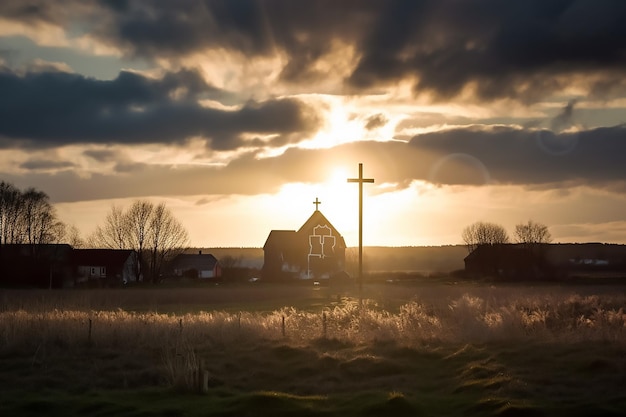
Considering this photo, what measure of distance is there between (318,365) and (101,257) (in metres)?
90.2

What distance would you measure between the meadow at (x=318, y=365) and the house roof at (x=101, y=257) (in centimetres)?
7426

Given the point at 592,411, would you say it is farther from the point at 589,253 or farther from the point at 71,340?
the point at 589,253

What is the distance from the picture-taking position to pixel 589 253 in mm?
134000

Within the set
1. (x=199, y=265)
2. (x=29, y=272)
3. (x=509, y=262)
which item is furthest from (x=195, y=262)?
(x=509, y=262)

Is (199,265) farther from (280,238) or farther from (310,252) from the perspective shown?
(310,252)

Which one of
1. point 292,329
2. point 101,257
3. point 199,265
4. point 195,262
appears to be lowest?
point 292,329

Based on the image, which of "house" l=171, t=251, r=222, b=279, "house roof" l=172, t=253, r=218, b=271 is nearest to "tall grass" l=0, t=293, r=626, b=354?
"house" l=171, t=251, r=222, b=279

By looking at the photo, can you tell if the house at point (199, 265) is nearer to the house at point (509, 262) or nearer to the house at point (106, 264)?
the house at point (106, 264)

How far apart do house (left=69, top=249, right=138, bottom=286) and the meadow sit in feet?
241

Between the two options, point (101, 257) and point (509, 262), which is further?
point (101, 257)

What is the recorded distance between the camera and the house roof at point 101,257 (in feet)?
362

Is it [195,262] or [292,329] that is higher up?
[195,262]

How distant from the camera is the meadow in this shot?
63.7 ft

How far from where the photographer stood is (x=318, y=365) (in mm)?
26344
